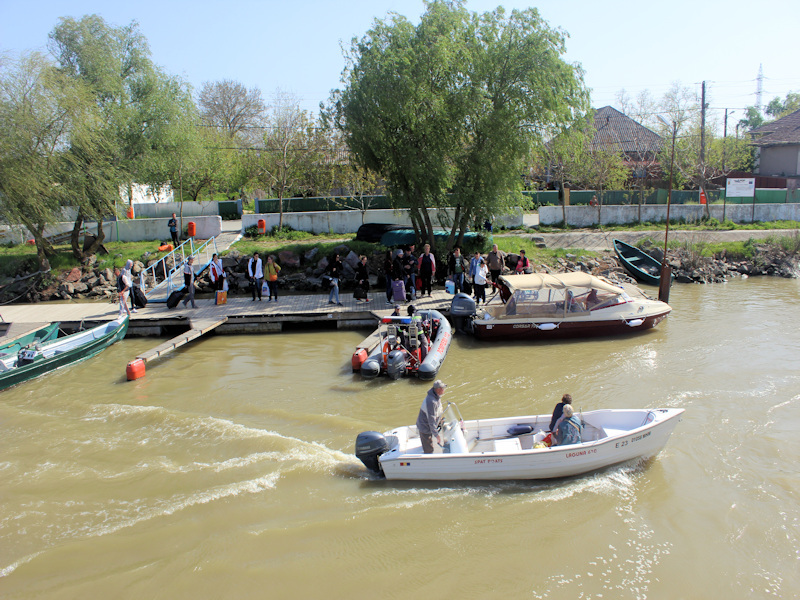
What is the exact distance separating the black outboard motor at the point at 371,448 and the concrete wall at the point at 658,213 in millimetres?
23356

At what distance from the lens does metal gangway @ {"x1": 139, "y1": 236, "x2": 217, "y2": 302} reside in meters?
19.4

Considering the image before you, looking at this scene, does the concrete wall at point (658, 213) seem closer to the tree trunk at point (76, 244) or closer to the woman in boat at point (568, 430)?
the tree trunk at point (76, 244)

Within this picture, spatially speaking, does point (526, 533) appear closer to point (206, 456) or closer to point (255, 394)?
point (206, 456)

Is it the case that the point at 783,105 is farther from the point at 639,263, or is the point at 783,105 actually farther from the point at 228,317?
the point at 228,317

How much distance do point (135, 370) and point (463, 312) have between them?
8.42m

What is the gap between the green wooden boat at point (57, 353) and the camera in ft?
42.2

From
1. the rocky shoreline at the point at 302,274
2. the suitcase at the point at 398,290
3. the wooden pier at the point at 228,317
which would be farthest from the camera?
the rocky shoreline at the point at 302,274

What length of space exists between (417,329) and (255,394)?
155 inches

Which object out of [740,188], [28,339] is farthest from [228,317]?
[740,188]

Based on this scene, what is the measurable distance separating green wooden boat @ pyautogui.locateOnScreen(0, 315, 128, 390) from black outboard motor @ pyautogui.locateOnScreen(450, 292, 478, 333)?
9690mm

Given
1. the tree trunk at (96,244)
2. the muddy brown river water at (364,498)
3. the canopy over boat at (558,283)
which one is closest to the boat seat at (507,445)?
the muddy brown river water at (364,498)

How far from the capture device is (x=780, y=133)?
40.1 metres

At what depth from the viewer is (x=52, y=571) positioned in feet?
22.2

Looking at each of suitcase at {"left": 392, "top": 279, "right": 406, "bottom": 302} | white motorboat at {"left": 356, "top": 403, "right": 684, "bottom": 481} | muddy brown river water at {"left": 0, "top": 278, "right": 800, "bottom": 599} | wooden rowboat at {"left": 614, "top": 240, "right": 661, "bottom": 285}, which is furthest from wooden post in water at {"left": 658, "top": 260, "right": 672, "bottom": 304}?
white motorboat at {"left": 356, "top": 403, "right": 684, "bottom": 481}
